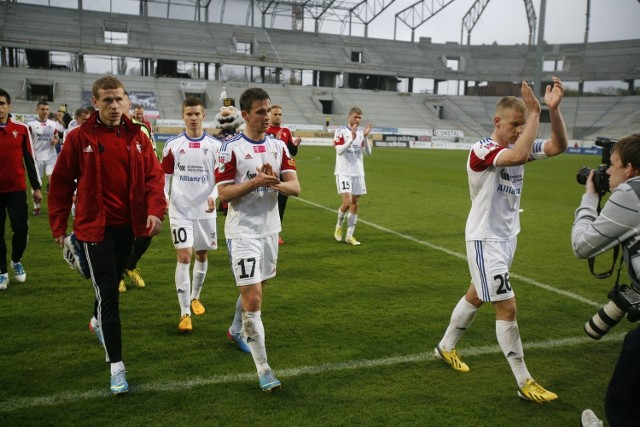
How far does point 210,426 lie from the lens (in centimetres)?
370

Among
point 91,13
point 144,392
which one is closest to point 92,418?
point 144,392

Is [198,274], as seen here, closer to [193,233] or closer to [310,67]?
[193,233]

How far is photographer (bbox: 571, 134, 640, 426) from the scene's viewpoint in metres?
2.66

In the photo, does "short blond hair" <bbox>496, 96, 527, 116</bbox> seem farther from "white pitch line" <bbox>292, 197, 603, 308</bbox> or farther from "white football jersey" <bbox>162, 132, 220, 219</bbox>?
"white pitch line" <bbox>292, 197, 603, 308</bbox>

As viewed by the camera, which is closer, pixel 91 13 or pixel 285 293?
pixel 285 293

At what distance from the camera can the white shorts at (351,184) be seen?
10.3 m

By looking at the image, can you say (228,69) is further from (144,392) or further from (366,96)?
(144,392)

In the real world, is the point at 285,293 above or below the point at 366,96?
below

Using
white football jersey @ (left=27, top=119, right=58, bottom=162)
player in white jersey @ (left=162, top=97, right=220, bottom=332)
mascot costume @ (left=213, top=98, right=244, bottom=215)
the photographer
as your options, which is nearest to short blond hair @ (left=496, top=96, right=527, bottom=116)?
the photographer

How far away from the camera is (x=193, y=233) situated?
5.98 meters

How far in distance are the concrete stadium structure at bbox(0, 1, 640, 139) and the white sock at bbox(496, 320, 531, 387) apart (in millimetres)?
46785

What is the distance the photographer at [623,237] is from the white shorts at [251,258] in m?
2.36

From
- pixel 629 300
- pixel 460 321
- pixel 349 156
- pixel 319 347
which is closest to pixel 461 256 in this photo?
pixel 349 156

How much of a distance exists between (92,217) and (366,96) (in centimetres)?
5945
